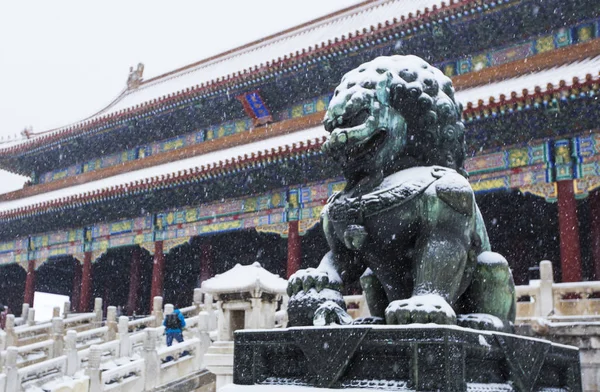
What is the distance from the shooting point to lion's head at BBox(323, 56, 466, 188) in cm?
276

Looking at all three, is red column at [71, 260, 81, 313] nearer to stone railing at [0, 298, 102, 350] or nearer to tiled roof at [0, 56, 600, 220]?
tiled roof at [0, 56, 600, 220]

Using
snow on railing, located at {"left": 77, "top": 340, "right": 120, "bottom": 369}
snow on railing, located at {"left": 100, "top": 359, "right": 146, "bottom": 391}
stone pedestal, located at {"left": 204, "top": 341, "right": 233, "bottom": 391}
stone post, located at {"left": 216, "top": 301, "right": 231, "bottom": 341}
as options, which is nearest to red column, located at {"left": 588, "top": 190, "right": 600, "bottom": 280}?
stone post, located at {"left": 216, "top": 301, "right": 231, "bottom": 341}

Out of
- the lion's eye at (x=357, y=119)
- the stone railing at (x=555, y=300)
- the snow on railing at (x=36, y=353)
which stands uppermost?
the lion's eye at (x=357, y=119)

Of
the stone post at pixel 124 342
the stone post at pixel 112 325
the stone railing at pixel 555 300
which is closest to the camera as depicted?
the stone railing at pixel 555 300

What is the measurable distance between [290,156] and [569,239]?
16.2 ft

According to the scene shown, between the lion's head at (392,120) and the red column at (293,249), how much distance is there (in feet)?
32.1

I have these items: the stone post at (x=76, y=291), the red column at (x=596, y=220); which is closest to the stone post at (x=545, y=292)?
the red column at (x=596, y=220)

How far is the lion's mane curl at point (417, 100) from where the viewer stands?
285cm

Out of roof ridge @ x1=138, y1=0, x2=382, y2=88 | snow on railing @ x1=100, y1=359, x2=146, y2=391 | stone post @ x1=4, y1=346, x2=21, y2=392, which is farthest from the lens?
roof ridge @ x1=138, y1=0, x2=382, y2=88

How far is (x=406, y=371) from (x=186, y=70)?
71.9 ft

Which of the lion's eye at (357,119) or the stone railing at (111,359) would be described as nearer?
the lion's eye at (357,119)

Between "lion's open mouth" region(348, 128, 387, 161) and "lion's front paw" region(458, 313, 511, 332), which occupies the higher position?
"lion's open mouth" region(348, 128, 387, 161)

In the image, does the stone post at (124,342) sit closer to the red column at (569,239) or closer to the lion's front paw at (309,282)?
the red column at (569,239)

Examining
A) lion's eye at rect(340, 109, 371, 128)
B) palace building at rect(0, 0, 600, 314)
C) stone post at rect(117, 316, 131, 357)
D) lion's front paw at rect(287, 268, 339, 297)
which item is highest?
palace building at rect(0, 0, 600, 314)
